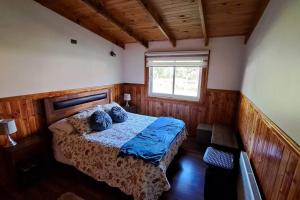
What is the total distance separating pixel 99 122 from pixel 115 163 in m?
0.89

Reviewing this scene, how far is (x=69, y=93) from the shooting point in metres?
3.01

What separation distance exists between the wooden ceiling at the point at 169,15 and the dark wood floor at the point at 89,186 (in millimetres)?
2517

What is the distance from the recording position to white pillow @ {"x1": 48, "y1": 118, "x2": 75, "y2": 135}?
2.52 meters

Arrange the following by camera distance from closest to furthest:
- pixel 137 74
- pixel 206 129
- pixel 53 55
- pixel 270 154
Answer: pixel 270 154 < pixel 53 55 < pixel 206 129 < pixel 137 74

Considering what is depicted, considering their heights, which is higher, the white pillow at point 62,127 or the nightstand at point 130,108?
the white pillow at point 62,127

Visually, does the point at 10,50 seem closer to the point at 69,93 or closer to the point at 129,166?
the point at 69,93

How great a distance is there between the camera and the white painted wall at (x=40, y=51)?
2121 mm

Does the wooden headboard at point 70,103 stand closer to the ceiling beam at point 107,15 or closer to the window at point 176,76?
the window at point 176,76

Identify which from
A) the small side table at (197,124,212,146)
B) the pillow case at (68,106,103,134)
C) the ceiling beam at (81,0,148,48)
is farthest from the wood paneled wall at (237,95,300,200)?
the ceiling beam at (81,0,148,48)

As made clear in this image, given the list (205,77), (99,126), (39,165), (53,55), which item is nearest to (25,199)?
(39,165)

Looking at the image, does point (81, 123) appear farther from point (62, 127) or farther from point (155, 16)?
point (155, 16)

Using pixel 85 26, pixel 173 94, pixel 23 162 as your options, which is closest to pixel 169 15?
pixel 85 26

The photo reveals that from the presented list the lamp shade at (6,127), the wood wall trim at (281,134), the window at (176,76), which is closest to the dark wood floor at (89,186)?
the lamp shade at (6,127)

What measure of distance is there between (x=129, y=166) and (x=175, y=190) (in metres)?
0.80
